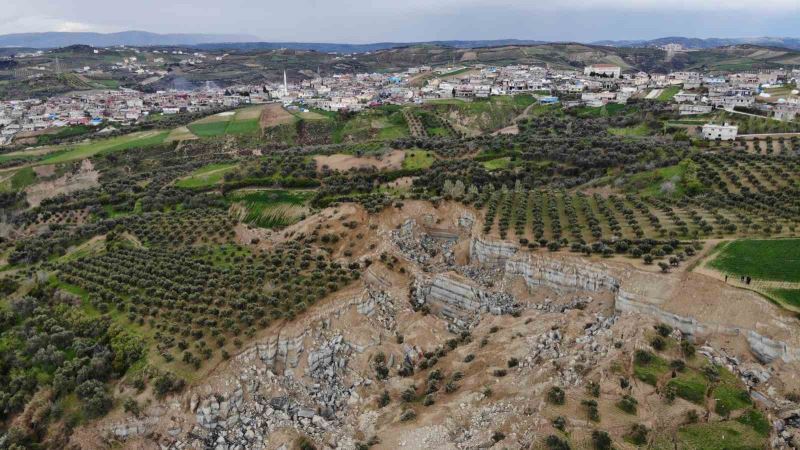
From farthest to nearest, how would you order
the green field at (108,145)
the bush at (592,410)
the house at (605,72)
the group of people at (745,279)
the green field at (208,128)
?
the house at (605,72) < the green field at (208,128) < the green field at (108,145) < the group of people at (745,279) < the bush at (592,410)

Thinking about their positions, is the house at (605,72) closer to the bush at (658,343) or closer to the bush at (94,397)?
the bush at (658,343)

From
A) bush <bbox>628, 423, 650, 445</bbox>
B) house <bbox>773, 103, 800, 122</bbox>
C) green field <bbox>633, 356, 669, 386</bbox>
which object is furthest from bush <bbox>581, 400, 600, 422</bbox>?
house <bbox>773, 103, 800, 122</bbox>

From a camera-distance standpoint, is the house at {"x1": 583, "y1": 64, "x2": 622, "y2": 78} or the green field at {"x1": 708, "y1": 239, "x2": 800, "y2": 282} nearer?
the green field at {"x1": 708, "y1": 239, "x2": 800, "y2": 282}

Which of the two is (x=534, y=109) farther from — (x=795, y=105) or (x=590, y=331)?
(x=590, y=331)

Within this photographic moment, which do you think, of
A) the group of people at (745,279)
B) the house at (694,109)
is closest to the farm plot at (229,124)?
the house at (694,109)

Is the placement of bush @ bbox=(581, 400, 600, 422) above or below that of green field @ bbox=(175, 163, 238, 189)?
below

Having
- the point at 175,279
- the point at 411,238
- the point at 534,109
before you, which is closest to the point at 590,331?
the point at 411,238

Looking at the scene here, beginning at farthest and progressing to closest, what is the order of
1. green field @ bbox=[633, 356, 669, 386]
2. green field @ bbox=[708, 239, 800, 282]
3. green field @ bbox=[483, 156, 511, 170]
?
green field @ bbox=[483, 156, 511, 170]
green field @ bbox=[708, 239, 800, 282]
green field @ bbox=[633, 356, 669, 386]

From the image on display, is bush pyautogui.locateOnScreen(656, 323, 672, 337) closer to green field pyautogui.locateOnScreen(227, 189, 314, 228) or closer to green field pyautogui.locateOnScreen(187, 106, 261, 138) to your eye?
green field pyautogui.locateOnScreen(227, 189, 314, 228)
